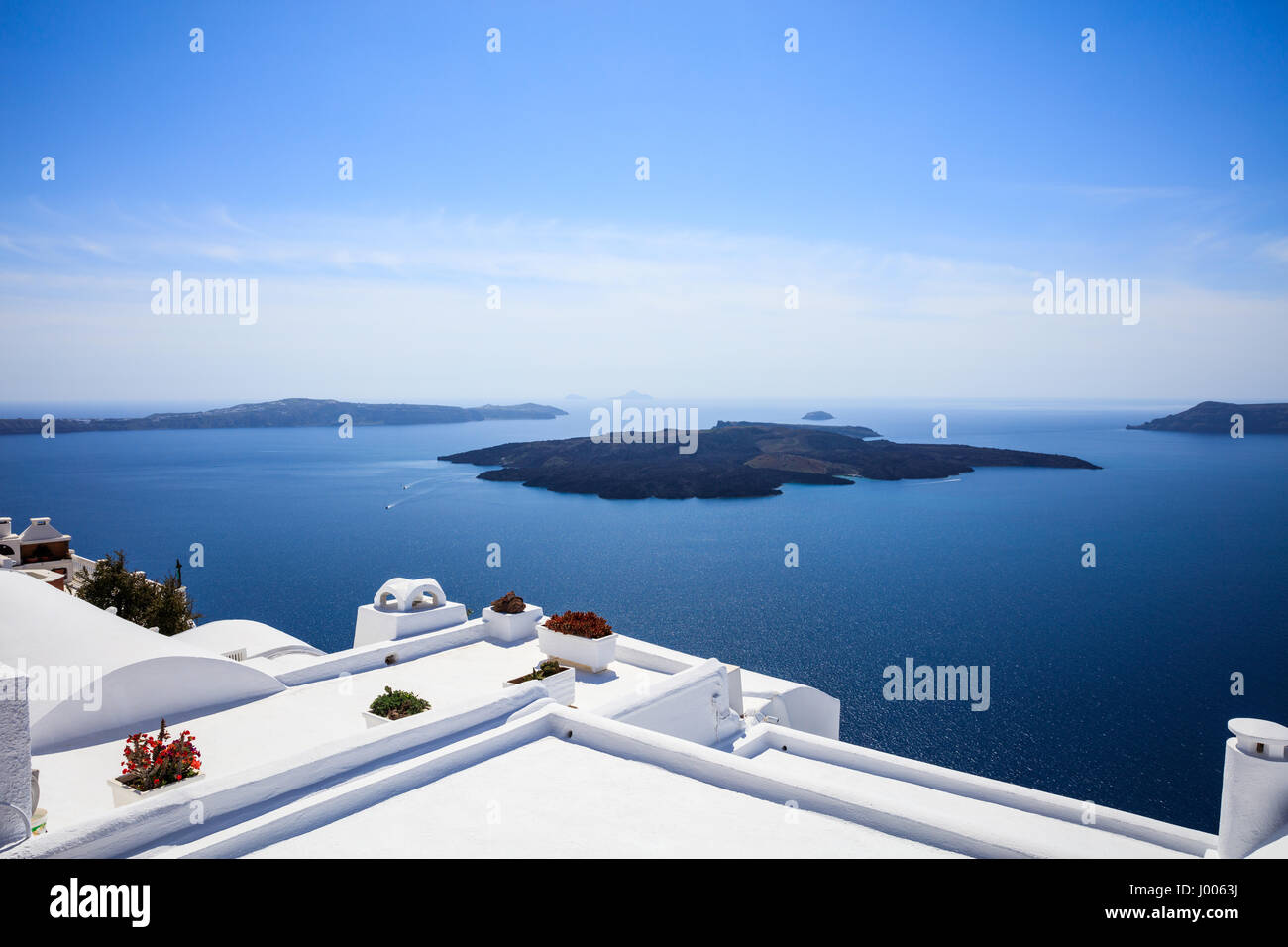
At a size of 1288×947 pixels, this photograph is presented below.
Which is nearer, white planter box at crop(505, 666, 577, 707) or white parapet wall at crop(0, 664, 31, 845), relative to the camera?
white parapet wall at crop(0, 664, 31, 845)

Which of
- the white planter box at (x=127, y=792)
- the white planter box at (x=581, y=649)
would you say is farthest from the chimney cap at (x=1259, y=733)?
the white planter box at (x=127, y=792)

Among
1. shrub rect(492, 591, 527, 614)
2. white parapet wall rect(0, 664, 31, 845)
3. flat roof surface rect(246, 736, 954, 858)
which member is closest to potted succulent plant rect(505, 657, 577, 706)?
shrub rect(492, 591, 527, 614)

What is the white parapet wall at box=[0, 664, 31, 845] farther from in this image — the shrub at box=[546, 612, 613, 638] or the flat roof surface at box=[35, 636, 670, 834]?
the shrub at box=[546, 612, 613, 638]

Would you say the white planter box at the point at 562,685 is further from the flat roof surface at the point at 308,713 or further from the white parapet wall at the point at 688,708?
the white parapet wall at the point at 688,708

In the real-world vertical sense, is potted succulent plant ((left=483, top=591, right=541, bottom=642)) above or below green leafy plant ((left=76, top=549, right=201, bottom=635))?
above
